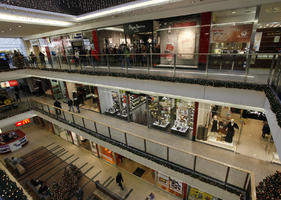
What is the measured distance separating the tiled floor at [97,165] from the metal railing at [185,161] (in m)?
3.65

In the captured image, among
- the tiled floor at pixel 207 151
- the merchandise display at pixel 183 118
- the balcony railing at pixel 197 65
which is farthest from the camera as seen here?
Answer: the merchandise display at pixel 183 118

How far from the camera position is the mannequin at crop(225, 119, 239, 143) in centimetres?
647

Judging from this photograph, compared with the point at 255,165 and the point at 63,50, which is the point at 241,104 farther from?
the point at 63,50

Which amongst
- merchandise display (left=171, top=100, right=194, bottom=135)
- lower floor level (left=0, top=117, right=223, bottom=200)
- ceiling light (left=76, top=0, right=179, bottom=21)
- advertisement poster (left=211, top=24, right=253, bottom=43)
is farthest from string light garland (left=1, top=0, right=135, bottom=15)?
lower floor level (left=0, top=117, right=223, bottom=200)

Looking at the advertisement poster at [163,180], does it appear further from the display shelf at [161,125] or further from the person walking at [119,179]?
the display shelf at [161,125]

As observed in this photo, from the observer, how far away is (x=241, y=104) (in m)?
4.79

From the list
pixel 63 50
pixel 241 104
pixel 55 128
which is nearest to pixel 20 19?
pixel 63 50

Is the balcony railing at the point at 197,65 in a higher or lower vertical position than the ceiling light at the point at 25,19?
lower

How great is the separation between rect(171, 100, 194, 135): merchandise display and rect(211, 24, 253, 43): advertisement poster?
3.48 metres

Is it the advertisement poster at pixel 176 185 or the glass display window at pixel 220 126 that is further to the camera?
the advertisement poster at pixel 176 185

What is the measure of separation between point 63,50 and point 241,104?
15.9 m

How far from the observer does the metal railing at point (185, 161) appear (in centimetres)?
422

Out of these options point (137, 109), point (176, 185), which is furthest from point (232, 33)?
point (176, 185)

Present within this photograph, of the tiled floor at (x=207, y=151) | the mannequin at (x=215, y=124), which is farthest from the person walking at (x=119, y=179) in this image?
the mannequin at (x=215, y=124)
